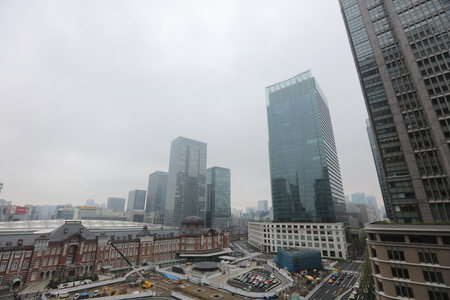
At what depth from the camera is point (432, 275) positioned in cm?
3475

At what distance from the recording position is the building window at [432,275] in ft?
112

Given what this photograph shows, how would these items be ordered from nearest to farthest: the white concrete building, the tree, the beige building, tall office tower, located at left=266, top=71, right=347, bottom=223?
the beige building
the tree
the white concrete building
tall office tower, located at left=266, top=71, right=347, bottom=223

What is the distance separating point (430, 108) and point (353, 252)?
89727 millimetres

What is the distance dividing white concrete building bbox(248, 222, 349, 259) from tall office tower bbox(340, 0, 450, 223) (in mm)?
52221

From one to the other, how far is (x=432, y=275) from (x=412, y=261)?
9.34ft

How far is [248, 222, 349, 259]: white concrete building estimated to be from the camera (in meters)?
106

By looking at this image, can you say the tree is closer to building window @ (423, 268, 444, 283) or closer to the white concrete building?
building window @ (423, 268, 444, 283)

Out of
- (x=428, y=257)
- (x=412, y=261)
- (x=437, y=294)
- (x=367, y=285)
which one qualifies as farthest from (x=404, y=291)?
(x=367, y=285)

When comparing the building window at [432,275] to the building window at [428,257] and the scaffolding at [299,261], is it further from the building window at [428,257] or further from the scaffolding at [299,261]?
the scaffolding at [299,261]

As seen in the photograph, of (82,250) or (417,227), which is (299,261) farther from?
(82,250)

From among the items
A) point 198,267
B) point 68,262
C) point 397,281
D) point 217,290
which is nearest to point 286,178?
point 198,267

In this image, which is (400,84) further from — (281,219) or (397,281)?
(281,219)

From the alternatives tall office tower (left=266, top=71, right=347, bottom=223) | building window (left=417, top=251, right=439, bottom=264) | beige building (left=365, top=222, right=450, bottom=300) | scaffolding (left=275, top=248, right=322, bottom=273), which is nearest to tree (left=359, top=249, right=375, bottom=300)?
beige building (left=365, top=222, right=450, bottom=300)

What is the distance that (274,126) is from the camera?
5979 inches
